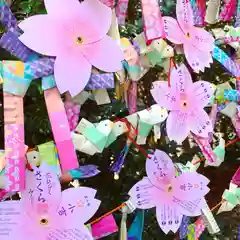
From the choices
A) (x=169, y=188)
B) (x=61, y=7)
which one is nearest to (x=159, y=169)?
(x=169, y=188)

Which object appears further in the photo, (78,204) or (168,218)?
(168,218)

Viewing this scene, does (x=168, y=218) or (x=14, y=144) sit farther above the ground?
(x=14, y=144)

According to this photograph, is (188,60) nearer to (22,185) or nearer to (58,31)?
(58,31)

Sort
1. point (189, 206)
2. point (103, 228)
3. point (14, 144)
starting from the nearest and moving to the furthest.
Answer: point (14, 144) → point (103, 228) → point (189, 206)

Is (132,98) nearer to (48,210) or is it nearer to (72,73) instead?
(72,73)

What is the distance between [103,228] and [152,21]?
375 mm

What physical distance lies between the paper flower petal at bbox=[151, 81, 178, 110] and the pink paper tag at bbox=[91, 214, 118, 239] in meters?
0.24

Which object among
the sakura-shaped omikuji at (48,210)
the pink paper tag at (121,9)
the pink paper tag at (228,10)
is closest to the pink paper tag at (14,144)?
the sakura-shaped omikuji at (48,210)

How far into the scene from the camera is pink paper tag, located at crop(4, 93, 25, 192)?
736 mm

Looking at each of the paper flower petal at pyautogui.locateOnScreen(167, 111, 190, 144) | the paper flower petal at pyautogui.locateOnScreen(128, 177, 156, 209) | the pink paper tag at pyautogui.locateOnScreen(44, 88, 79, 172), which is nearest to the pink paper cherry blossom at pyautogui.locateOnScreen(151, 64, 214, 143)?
the paper flower petal at pyautogui.locateOnScreen(167, 111, 190, 144)

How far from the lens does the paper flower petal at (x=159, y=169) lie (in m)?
0.93

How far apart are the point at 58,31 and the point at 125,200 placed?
37 centimetres

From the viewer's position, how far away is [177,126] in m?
0.95

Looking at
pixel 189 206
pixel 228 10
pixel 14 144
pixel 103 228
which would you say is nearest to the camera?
pixel 14 144
